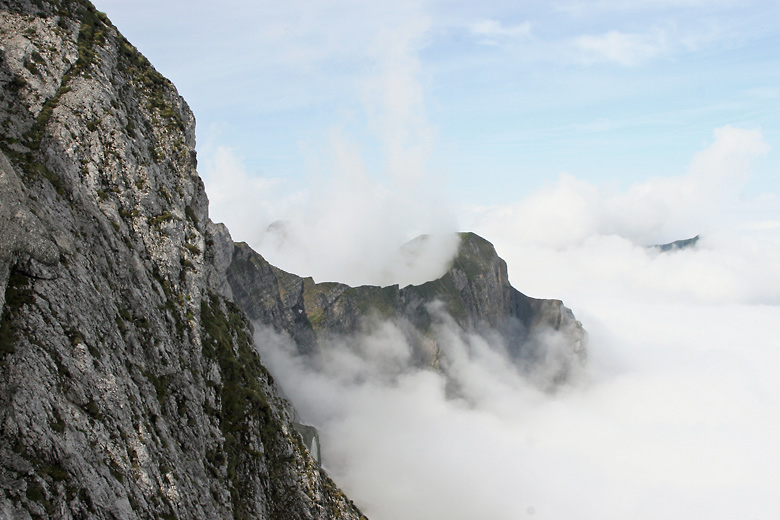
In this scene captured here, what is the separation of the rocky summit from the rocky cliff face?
159 mm

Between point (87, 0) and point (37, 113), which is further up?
point (87, 0)

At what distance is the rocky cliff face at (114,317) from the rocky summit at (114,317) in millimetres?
159

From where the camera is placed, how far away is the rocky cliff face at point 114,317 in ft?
109

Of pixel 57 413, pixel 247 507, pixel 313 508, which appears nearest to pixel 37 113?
pixel 57 413

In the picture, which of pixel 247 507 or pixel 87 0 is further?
pixel 87 0

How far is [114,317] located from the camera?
45.8m

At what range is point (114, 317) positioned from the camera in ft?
150

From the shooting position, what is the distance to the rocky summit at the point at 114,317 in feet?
109

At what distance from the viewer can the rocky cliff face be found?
33312 mm

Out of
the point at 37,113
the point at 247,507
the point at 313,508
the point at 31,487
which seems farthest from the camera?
the point at 313,508

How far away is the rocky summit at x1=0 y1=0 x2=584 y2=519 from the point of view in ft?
Result: 109

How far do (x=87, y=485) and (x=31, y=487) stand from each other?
4243 mm

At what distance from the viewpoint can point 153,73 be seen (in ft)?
254

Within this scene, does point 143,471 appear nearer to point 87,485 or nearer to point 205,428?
point 87,485
